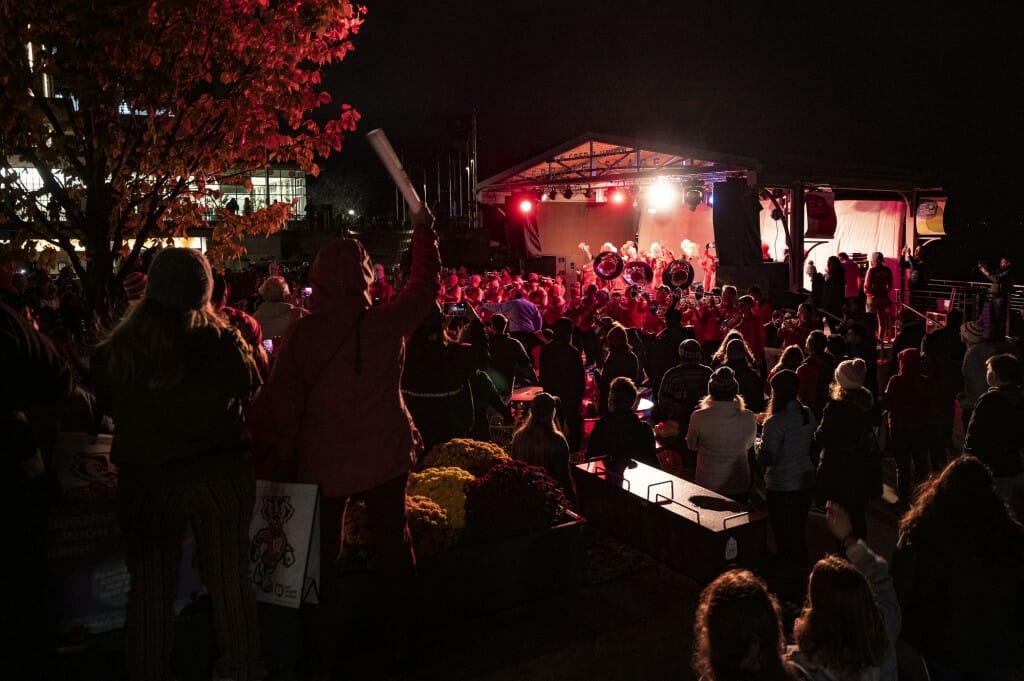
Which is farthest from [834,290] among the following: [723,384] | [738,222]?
[723,384]

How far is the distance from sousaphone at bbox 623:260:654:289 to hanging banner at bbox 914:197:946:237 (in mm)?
7144

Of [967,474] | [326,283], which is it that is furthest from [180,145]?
[967,474]

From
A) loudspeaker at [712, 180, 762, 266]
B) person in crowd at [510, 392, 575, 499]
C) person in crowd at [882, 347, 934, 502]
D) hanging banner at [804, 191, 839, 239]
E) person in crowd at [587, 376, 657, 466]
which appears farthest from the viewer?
hanging banner at [804, 191, 839, 239]

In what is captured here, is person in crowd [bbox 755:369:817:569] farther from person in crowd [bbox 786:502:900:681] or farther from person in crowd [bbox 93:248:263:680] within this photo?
person in crowd [bbox 93:248:263:680]

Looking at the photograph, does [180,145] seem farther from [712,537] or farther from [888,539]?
[888,539]

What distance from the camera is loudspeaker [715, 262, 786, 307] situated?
17584 mm

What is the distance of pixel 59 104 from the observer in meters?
6.58

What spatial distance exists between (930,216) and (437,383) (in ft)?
63.3

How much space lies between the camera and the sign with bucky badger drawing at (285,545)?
3494mm

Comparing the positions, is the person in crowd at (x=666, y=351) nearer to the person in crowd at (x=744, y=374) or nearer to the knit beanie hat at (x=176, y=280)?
the person in crowd at (x=744, y=374)

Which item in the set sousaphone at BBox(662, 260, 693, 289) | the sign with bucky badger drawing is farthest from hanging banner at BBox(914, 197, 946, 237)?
the sign with bucky badger drawing

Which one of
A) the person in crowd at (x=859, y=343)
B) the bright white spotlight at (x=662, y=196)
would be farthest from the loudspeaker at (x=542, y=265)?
the person in crowd at (x=859, y=343)

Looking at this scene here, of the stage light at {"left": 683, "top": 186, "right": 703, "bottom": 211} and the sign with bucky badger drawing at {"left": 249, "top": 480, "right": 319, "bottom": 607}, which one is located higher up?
the stage light at {"left": 683, "top": 186, "right": 703, "bottom": 211}

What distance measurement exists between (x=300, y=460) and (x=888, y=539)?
16.9 feet
